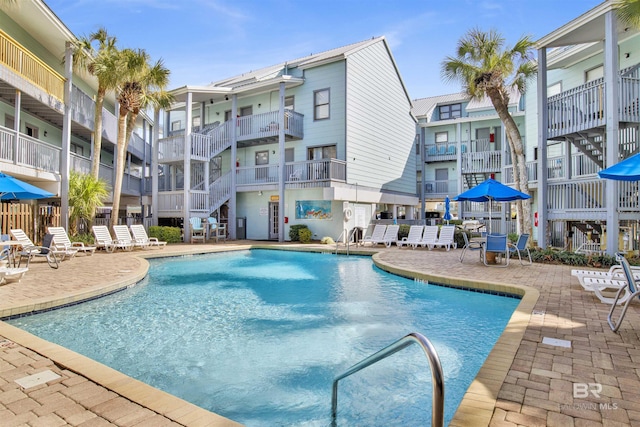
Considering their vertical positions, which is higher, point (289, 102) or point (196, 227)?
point (289, 102)

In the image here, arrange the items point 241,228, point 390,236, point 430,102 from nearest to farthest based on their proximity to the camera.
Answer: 1. point 390,236
2. point 241,228
3. point 430,102

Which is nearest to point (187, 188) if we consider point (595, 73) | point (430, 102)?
point (595, 73)

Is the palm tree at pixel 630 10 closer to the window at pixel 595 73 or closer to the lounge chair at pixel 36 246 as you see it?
the window at pixel 595 73

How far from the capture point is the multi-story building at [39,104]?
12.7m

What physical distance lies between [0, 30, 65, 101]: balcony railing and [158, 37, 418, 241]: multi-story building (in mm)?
5839

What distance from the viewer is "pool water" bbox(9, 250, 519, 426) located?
3.87m

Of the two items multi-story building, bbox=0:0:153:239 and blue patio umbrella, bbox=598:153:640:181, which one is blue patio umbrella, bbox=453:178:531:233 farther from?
multi-story building, bbox=0:0:153:239

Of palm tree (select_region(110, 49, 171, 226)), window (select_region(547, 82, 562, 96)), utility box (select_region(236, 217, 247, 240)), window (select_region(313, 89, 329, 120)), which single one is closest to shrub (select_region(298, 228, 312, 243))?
utility box (select_region(236, 217, 247, 240))

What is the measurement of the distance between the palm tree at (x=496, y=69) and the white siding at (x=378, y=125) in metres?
6.61

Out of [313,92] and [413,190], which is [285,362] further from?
[413,190]

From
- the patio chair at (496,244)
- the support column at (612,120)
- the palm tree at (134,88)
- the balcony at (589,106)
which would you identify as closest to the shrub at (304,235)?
the palm tree at (134,88)

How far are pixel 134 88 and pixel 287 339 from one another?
15580mm

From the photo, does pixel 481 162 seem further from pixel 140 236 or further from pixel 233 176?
pixel 140 236

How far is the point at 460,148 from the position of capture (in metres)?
26.3
